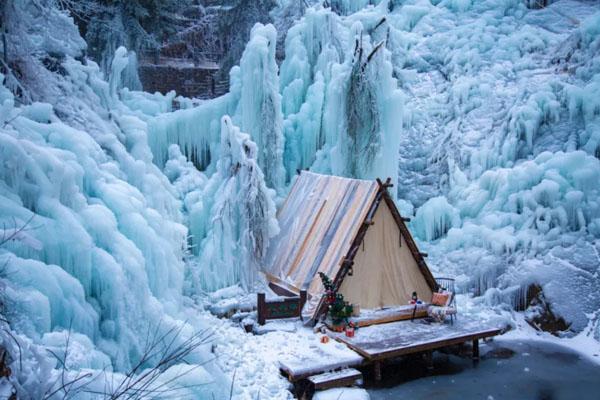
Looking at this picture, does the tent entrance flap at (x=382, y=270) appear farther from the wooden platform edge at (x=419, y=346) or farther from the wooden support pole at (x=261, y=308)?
the wooden support pole at (x=261, y=308)

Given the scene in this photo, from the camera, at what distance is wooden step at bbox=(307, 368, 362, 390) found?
9.35m

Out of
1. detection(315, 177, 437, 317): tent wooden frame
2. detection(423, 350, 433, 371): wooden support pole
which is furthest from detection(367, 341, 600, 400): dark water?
detection(315, 177, 437, 317): tent wooden frame

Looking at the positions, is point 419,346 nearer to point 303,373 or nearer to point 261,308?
point 303,373

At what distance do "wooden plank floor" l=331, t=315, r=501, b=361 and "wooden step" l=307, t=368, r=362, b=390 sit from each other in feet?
1.58

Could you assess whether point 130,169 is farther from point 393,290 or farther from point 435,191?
point 435,191

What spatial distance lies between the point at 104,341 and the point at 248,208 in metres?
5.70

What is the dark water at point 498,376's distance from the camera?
10078mm

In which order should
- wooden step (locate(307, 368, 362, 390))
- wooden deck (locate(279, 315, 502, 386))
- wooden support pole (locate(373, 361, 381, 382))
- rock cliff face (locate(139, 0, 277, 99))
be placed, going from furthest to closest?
rock cliff face (locate(139, 0, 277, 99))
wooden support pole (locate(373, 361, 381, 382))
wooden deck (locate(279, 315, 502, 386))
wooden step (locate(307, 368, 362, 390))

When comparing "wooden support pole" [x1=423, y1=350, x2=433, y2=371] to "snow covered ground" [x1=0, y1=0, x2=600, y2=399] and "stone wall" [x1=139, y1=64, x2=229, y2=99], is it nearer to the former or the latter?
"snow covered ground" [x1=0, y1=0, x2=600, y2=399]

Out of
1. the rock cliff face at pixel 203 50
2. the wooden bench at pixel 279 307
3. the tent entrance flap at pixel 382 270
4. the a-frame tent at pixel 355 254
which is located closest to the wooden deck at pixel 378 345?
the tent entrance flap at pixel 382 270

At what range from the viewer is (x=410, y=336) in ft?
36.2

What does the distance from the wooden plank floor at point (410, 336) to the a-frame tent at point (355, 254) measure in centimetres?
72

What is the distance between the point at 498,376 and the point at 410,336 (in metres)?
1.75

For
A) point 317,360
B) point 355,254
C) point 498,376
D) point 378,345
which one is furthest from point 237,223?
point 498,376
